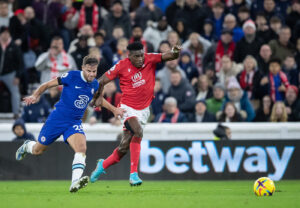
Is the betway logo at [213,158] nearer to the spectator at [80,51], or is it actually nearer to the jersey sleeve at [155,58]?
the spectator at [80,51]

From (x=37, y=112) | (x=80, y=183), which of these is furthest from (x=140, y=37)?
(x=80, y=183)

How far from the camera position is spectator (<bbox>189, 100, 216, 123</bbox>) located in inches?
664

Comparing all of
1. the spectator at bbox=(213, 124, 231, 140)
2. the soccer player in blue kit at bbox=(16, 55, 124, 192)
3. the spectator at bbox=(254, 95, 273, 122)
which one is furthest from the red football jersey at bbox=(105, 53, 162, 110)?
the spectator at bbox=(254, 95, 273, 122)

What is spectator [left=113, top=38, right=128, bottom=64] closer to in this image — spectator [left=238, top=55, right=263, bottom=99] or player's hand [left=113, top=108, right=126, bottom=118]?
spectator [left=238, top=55, right=263, bottom=99]

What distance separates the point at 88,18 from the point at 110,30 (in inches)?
28.3

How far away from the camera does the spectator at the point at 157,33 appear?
1869 centimetres

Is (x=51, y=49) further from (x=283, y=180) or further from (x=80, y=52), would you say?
(x=283, y=180)

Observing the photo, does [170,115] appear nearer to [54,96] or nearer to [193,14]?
[54,96]

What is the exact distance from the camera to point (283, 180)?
50.8 ft

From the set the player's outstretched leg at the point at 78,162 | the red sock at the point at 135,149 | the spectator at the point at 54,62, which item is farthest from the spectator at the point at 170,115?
the player's outstretched leg at the point at 78,162

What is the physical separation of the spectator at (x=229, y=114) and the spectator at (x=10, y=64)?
17.4 feet

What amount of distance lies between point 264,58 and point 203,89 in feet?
6.35

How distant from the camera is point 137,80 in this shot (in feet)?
39.7

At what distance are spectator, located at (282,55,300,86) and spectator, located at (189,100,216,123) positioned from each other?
7.73ft
